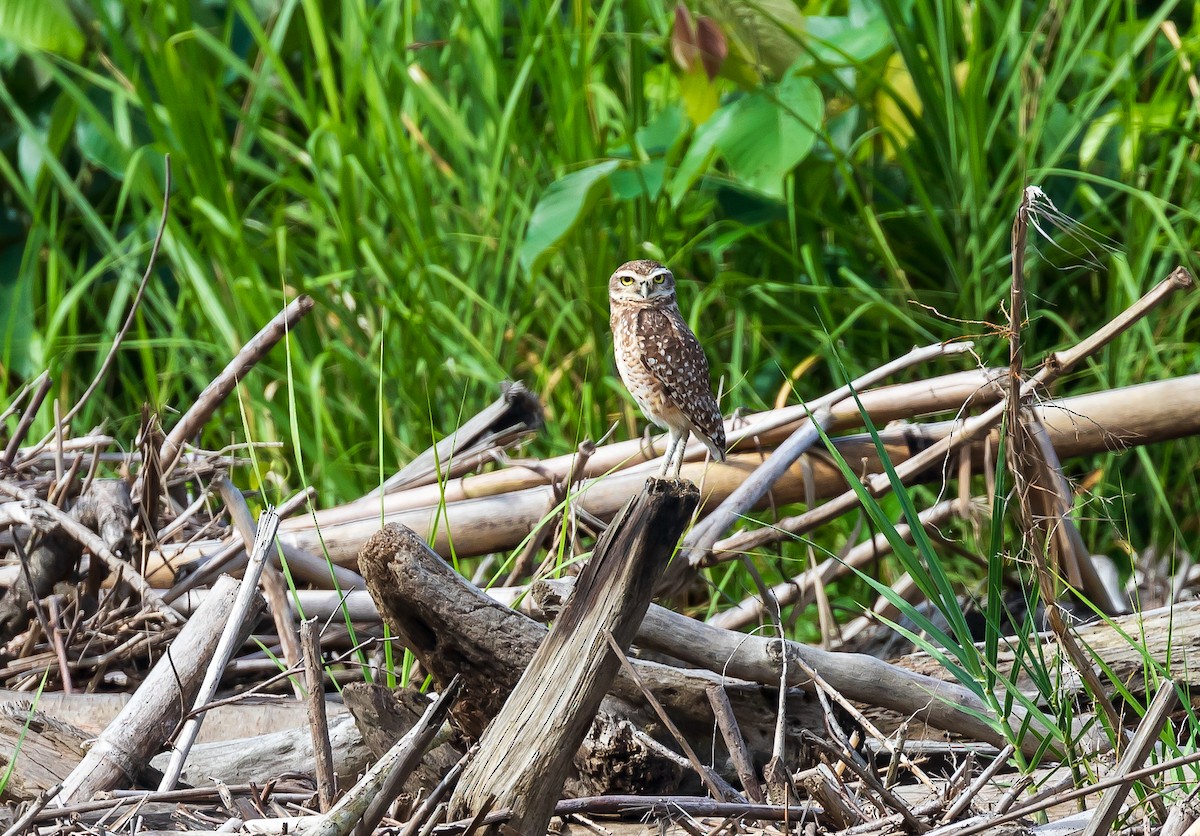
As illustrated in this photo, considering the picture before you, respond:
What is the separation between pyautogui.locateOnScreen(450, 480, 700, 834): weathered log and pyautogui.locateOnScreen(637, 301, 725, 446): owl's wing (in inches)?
56.6

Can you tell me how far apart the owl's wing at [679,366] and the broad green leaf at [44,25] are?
2.40 meters

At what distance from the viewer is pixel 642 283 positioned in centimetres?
347

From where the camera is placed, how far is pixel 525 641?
1.79m

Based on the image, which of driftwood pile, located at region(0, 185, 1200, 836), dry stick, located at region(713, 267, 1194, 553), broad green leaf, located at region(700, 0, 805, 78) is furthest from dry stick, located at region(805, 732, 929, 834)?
broad green leaf, located at region(700, 0, 805, 78)

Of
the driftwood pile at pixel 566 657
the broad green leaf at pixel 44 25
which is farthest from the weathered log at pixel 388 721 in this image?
the broad green leaf at pixel 44 25

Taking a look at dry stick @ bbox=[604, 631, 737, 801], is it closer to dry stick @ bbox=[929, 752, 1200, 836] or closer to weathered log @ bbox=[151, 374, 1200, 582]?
dry stick @ bbox=[929, 752, 1200, 836]

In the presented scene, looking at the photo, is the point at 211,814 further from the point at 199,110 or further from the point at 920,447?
the point at 199,110

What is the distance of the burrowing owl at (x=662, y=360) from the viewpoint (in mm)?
2996

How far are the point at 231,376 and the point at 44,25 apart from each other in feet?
8.24

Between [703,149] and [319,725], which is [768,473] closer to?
[703,149]

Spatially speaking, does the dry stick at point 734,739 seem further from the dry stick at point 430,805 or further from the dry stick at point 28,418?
the dry stick at point 28,418

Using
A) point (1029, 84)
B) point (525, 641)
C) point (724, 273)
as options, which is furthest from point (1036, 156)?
point (525, 641)

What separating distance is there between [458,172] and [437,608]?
296 centimetres

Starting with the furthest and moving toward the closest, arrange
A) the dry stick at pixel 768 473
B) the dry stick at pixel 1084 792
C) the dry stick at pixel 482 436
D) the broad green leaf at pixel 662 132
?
the broad green leaf at pixel 662 132
the dry stick at pixel 482 436
the dry stick at pixel 768 473
the dry stick at pixel 1084 792
